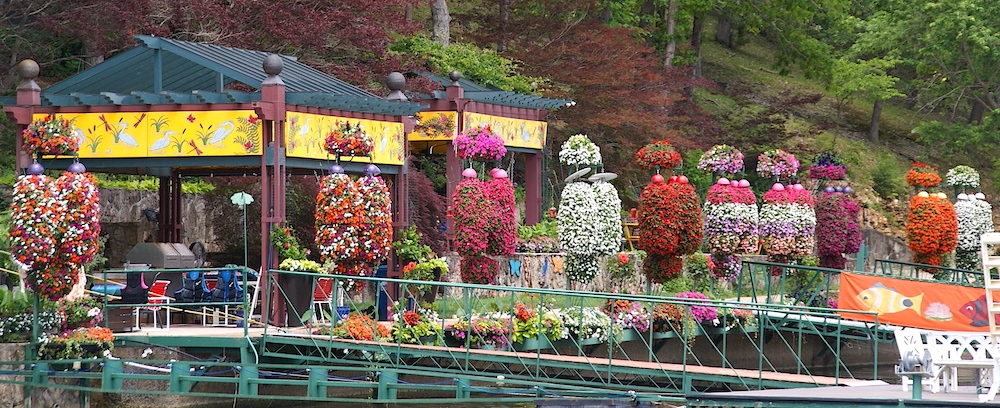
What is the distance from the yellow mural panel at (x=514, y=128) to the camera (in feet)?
83.8

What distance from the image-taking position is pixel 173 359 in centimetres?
1741

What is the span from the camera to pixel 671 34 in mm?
41062

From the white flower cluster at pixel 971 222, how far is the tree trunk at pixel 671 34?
40.0 ft

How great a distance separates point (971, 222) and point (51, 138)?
68.2ft

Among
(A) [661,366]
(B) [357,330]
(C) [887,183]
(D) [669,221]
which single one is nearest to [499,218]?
(B) [357,330]

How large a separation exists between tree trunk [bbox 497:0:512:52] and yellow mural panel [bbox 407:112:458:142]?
9.78 m

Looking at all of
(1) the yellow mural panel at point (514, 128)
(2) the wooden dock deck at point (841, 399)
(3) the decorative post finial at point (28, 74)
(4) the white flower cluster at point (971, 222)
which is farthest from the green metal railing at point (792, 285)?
(3) the decorative post finial at point (28, 74)

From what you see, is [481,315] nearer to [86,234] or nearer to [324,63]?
[86,234]

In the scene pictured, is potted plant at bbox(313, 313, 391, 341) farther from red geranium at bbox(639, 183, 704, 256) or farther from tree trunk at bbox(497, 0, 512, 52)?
tree trunk at bbox(497, 0, 512, 52)

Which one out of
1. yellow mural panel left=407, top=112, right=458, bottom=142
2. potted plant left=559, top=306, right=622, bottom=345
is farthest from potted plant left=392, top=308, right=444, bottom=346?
yellow mural panel left=407, top=112, right=458, bottom=142

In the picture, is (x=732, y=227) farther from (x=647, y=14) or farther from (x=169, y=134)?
(x=647, y=14)

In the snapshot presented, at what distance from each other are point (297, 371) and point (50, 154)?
4.57m

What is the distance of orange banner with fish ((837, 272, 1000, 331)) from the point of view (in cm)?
1878

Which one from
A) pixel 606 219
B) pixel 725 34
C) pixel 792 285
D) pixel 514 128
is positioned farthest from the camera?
pixel 725 34
